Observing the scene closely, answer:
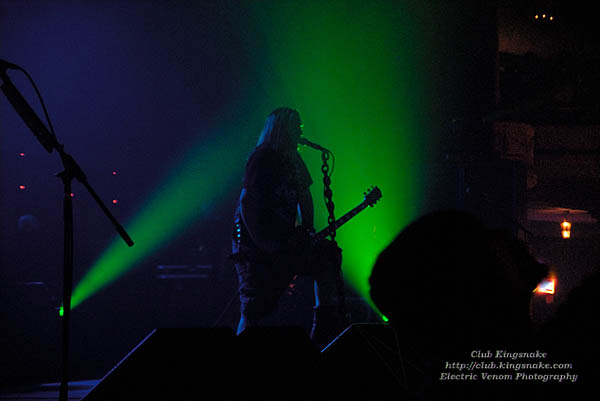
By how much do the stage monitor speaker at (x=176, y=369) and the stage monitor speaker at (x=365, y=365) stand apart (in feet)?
0.70

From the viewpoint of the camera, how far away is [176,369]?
2.51 ft

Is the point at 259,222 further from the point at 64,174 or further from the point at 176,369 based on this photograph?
the point at 176,369

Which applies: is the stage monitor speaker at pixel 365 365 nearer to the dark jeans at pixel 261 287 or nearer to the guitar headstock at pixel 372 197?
the dark jeans at pixel 261 287

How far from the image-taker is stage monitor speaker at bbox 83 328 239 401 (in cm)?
68

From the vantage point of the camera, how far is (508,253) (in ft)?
2.37

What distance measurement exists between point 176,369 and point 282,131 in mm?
2600

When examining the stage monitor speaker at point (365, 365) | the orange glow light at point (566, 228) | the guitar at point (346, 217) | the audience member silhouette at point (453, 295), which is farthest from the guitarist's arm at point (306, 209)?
the orange glow light at point (566, 228)

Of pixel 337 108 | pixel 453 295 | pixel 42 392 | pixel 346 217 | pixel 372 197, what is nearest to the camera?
pixel 453 295

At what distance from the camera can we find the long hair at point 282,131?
10.3 feet

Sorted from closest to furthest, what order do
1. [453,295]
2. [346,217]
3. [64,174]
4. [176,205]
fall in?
[453,295], [64,174], [346,217], [176,205]

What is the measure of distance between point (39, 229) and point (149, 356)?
5.21m

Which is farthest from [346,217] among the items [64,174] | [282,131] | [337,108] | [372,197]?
[337,108]

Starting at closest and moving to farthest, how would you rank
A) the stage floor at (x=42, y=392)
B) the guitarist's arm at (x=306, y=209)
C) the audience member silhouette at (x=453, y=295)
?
the audience member silhouette at (x=453, y=295), the stage floor at (x=42, y=392), the guitarist's arm at (x=306, y=209)

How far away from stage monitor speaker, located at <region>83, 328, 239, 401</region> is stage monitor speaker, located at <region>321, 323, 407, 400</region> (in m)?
0.21
